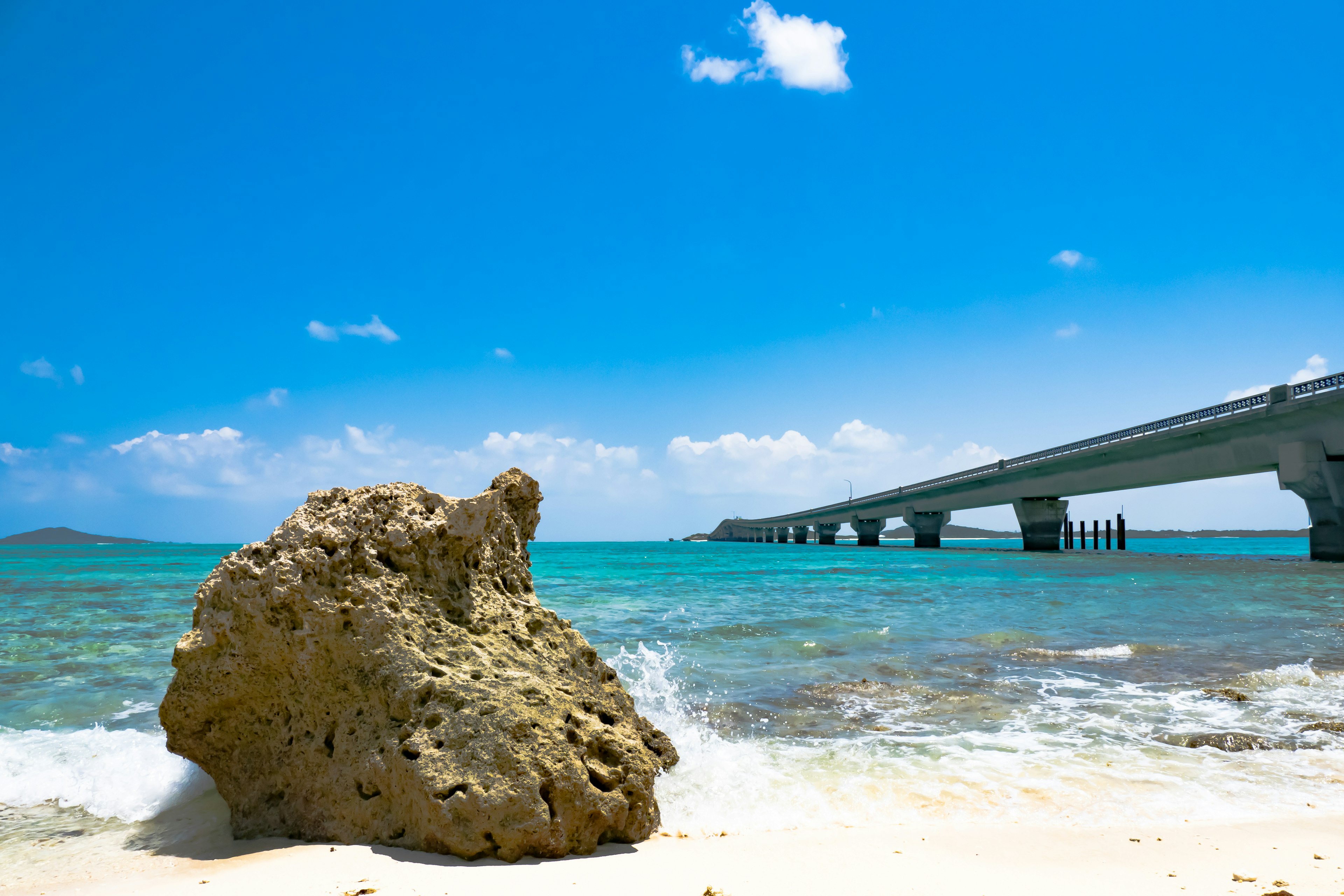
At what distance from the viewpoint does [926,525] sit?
7131cm

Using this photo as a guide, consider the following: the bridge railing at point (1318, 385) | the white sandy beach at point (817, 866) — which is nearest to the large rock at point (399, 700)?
the white sandy beach at point (817, 866)

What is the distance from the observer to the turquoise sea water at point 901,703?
4723 mm

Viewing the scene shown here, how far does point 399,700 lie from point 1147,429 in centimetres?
4366

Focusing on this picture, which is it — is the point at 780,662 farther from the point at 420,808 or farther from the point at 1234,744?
the point at 420,808

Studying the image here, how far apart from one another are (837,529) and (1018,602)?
8840 centimetres

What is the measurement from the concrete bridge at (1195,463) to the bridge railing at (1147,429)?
0.16ft

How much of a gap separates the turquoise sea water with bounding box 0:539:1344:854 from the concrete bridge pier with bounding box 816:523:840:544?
82.3 m

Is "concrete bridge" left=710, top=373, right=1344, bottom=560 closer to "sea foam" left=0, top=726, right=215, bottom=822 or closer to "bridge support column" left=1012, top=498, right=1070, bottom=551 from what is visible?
"bridge support column" left=1012, top=498, right=1070, bottom=551

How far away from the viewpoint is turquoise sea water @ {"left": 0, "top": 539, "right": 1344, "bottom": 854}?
4723 mm

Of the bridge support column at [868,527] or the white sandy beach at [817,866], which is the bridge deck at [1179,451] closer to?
the bridge support column at [868,527]

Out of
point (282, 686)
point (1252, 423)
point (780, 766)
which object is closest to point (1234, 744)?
point (780, 766)

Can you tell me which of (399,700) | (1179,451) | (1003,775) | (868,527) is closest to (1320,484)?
(1179,451)

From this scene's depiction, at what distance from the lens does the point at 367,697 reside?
428 centimetres

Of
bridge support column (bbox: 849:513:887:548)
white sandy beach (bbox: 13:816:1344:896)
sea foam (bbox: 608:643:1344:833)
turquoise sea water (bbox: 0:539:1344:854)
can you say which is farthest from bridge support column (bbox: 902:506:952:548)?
white sandy beach (bbox: 13:816:1344:896)
